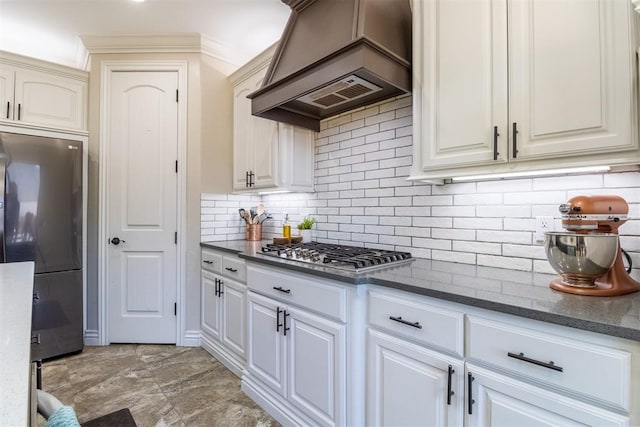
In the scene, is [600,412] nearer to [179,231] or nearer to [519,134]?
[519,134]

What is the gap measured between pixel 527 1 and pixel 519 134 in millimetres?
518

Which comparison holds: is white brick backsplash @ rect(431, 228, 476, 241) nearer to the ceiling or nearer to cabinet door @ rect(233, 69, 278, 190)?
cabinet door @ rect(233, 69, 278, 190)

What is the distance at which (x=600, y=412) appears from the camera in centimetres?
89

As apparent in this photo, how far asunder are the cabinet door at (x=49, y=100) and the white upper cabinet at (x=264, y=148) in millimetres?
1406

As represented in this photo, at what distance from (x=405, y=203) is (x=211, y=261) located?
169 centimetres

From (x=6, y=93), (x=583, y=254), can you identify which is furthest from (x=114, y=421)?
(x=6, y=93)

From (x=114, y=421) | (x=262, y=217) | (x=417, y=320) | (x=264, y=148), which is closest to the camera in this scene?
(x=114, y=421)

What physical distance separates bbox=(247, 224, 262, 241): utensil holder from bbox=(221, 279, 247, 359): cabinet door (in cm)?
61

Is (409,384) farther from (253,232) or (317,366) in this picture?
(253,232)

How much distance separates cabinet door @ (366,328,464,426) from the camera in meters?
1.19

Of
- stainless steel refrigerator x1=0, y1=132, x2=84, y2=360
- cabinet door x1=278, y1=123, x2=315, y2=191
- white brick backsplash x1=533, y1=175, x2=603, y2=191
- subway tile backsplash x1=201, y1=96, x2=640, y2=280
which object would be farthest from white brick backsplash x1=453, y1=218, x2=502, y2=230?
stainless steel refrigerator x1=0, y1=132, x2=84, y2=360

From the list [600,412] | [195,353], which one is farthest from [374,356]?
[195,353]

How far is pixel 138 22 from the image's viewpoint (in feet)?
9.02

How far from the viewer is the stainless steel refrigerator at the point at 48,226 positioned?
96.9 inches
